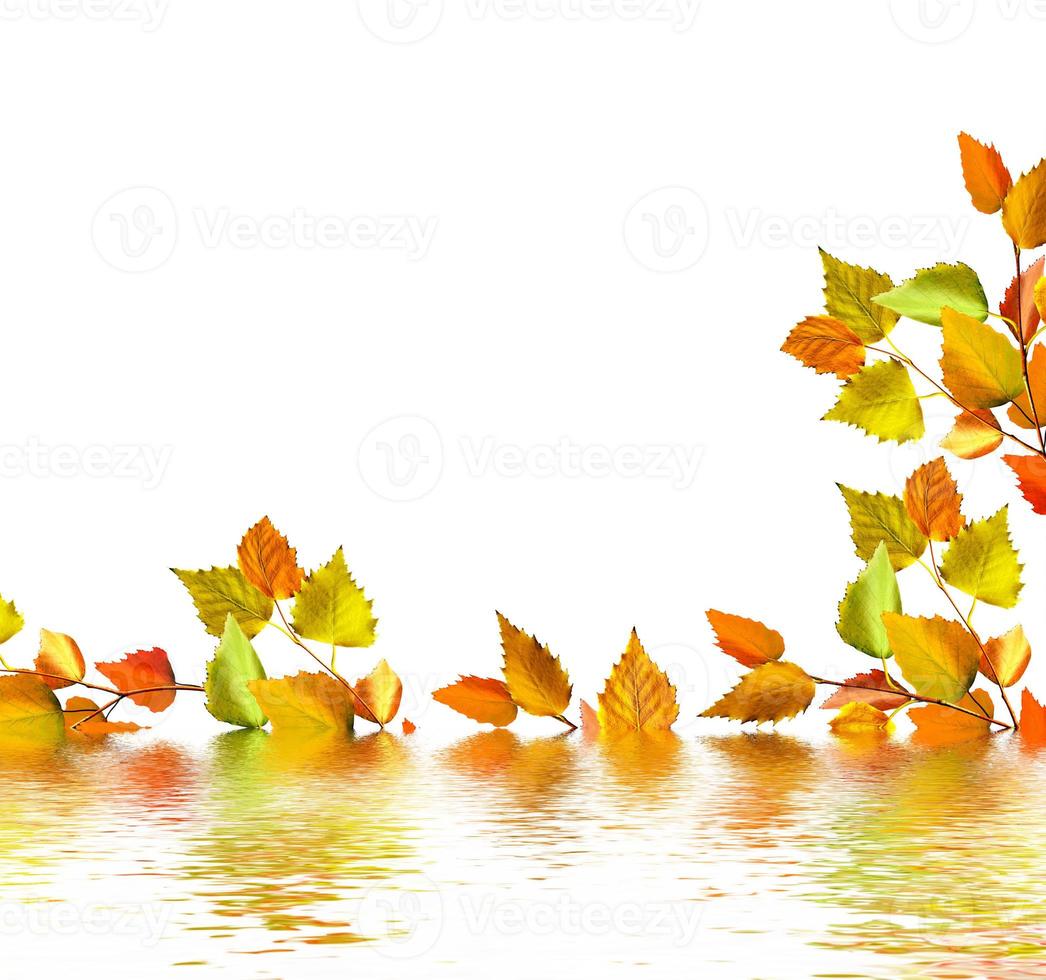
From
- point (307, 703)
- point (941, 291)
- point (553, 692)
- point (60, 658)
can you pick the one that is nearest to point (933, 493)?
point (941, 291)

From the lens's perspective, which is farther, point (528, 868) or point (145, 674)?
point (145, 674)

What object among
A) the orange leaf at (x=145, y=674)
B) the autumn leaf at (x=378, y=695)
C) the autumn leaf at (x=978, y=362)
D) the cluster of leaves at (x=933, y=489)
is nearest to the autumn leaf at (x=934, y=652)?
the cluster of leaves at (x=933, y=489)

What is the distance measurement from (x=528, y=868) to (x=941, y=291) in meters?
0.40

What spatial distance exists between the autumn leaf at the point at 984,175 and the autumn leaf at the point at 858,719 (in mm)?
244

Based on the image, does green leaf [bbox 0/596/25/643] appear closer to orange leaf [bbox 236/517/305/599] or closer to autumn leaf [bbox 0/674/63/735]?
autumn leaf [bbox 0/674/63/735]

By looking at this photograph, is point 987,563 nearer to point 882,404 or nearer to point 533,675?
point 882,404

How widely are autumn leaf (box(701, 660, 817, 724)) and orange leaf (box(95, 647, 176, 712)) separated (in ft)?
0.98

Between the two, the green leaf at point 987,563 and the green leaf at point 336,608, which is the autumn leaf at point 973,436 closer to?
the green leaf at point 987,563

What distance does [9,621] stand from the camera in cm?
72

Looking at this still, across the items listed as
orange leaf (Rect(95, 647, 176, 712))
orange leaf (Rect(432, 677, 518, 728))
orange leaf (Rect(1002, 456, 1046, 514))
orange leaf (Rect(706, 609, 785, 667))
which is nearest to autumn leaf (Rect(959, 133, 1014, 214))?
orange leaf (Rect(1002, 456, 1046, 514))

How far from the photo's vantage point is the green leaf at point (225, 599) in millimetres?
708

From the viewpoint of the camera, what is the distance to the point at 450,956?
25 centimetres

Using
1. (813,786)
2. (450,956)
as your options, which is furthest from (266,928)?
(813,786)

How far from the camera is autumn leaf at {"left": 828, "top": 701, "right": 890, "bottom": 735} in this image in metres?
0.68
